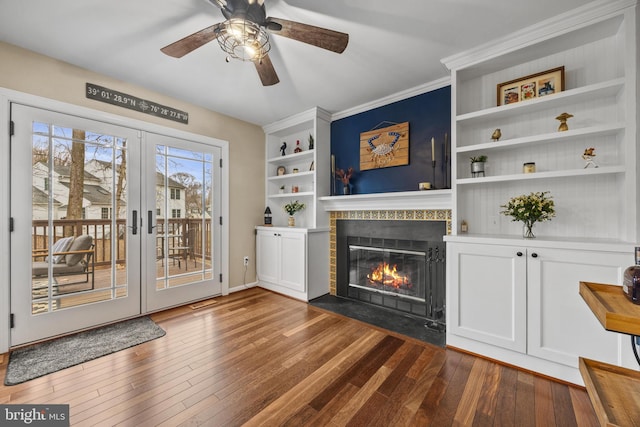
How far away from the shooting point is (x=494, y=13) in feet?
6.05

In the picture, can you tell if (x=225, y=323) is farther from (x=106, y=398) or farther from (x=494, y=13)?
(x=494, y=13)

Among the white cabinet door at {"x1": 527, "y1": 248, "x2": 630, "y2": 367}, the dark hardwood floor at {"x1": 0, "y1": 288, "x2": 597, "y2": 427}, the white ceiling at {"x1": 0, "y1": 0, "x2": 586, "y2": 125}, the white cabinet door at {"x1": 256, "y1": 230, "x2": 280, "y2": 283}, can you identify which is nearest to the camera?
the dark hardwood floor at {"x1": 0, "y1": 288, "x2": 597, "y2": 427}

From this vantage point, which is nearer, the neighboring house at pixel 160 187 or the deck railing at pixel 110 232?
the deck railing at pixel 110 232

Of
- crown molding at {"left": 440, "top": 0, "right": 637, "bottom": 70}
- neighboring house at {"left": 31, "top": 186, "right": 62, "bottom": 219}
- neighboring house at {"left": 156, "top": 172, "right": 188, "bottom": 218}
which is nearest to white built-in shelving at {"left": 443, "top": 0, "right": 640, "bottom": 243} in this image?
crown molding at {"left": 440, "top": 0, "right": 637, "bottom": 70}

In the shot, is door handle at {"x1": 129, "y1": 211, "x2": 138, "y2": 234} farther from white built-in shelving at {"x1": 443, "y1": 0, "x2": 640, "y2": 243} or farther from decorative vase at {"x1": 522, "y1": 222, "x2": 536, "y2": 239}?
decorative vase at {"x1": 522, "y1": 222, "x2": 536, "y2": 239}

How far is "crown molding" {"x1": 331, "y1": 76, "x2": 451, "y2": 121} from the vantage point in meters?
2.76

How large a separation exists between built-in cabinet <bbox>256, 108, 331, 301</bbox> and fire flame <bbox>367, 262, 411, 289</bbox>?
2.36 ft

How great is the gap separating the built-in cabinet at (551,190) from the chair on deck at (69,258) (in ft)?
11.4

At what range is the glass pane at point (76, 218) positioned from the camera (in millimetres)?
2352

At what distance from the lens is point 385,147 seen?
320 cm

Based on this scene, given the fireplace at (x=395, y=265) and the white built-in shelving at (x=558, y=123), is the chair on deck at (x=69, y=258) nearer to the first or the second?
the fireplace at (x=395, y=265)

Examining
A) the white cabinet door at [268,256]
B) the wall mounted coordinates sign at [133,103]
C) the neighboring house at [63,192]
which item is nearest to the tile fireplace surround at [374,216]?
the white cabinet door at [268,256]

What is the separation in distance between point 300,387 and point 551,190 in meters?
2.50

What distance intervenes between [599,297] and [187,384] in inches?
92.8
